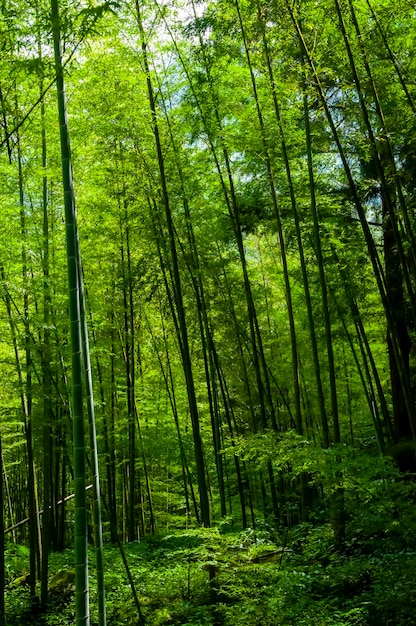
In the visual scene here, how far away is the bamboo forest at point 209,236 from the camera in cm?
328

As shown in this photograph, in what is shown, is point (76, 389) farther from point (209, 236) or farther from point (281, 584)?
point (209, 236)

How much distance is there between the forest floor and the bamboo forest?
0.02m

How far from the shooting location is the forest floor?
3229 mm

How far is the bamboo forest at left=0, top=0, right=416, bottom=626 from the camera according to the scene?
129 inches

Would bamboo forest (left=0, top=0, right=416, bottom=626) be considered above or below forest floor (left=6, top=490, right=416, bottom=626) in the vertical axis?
above

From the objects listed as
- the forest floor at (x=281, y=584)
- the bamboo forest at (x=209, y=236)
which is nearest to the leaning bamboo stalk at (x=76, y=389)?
the bamboo forest at (x=209, y=236)

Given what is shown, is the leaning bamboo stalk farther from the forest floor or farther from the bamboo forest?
the forest floor

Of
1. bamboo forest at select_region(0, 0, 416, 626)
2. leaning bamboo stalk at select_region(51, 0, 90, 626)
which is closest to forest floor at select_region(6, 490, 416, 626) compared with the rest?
bamboo forest at select_region(0, 0, 416, 626)

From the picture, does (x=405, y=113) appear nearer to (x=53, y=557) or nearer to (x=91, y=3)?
(x=91, y=3)

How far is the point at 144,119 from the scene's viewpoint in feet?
15.2

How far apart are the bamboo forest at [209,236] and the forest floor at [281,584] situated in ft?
0.08

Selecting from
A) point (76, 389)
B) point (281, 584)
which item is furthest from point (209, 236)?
point (76, 389)

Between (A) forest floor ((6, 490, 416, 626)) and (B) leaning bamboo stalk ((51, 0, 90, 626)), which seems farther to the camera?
(A) forest floor ((6, 490, 416, 626))

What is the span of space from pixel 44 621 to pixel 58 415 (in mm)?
2448
